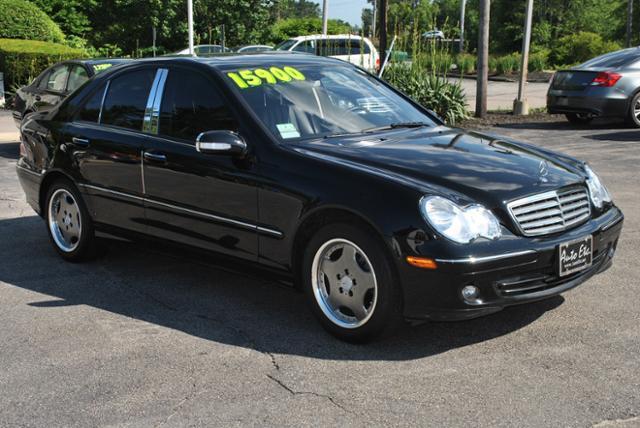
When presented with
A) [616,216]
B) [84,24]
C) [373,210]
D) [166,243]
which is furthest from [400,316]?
[84,24]

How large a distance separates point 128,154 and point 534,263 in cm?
295

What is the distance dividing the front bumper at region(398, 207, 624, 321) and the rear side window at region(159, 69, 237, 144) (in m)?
1.66

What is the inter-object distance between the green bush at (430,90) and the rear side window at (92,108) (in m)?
9.79

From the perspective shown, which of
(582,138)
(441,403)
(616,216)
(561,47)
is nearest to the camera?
(441,403)

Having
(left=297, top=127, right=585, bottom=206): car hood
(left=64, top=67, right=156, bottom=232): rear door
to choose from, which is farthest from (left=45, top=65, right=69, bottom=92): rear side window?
(left=297, top=127, right=585, bottom=206): car hood

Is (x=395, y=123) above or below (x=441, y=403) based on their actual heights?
above

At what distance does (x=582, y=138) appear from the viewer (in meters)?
14.1

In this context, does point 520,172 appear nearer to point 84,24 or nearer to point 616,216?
point 616,216

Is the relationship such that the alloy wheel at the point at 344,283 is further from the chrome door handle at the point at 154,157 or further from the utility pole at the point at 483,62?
the utility pole at the point at 483,62

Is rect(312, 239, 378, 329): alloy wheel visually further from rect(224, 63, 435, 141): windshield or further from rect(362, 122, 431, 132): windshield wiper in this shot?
rect(362, 122, 431, 132): windshield wiper

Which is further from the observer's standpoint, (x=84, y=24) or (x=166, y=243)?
(x=84, y=24)

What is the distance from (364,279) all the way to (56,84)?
31.3ft

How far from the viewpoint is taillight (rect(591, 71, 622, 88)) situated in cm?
1518

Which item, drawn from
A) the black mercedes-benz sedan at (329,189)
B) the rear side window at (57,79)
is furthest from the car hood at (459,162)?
the rear side window at (57,79)
